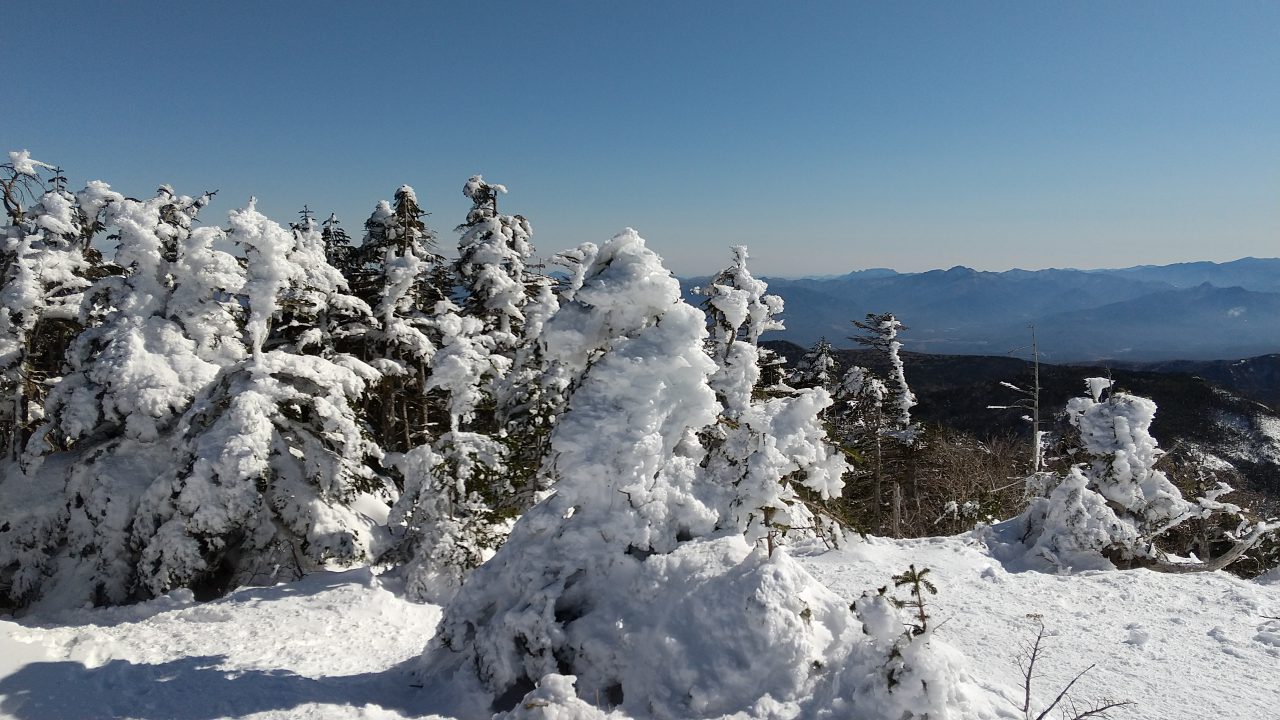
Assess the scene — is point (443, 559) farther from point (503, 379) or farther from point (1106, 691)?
point (1106, 691)

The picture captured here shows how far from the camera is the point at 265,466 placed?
465 inches

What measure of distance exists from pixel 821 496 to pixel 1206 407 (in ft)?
282

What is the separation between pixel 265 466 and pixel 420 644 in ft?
15.1

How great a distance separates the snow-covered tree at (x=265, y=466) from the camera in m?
11.5

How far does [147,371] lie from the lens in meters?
12.2

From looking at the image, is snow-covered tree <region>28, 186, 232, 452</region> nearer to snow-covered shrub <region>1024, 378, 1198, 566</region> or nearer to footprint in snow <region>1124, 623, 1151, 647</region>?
footprint in snow <region>1124, 623, 1151, 647</region>

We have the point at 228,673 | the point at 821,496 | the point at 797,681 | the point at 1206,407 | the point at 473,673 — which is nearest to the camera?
the point at 797,681

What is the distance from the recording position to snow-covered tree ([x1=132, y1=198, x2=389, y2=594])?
1148 centimetres

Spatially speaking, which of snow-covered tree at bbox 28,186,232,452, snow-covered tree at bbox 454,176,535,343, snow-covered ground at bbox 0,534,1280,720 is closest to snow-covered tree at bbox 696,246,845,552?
snow-covered ground at bbox 0,534,1280,720

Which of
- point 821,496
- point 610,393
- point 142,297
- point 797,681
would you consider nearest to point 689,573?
point 797,681

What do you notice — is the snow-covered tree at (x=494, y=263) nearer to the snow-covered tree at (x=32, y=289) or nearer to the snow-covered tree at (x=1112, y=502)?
the snow-covered tree at (x=32, y=289)

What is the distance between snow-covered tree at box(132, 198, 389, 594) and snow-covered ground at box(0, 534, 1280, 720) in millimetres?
1022

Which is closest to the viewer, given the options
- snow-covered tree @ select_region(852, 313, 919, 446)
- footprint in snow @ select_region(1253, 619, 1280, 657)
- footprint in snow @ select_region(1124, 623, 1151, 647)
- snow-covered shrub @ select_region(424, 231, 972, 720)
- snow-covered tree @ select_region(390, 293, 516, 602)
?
snow-covered shrub @ select_region(424, 231, 972, 720)

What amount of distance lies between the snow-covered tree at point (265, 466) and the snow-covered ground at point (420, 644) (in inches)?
40.2
